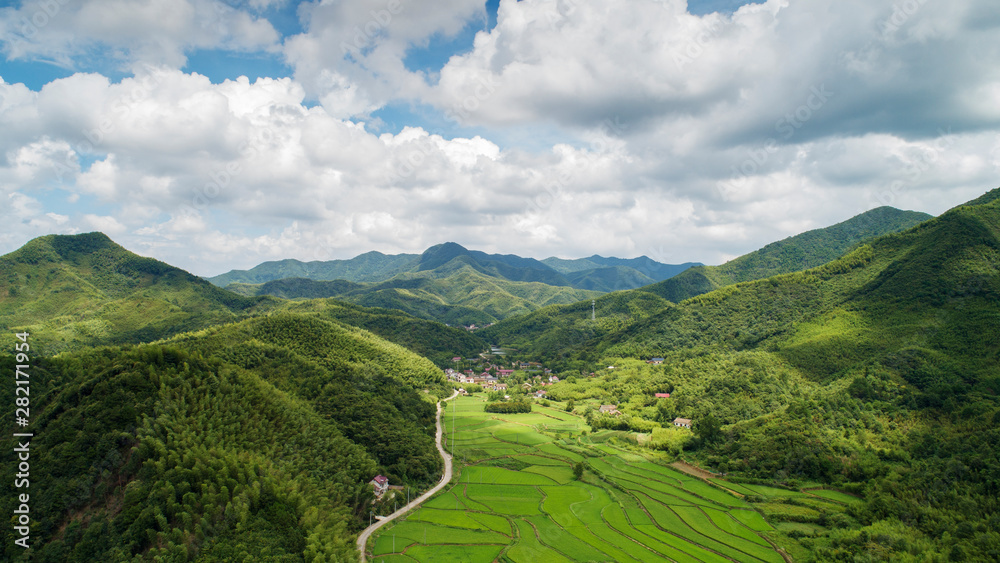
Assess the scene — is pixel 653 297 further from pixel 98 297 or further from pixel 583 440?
pixel 98 297

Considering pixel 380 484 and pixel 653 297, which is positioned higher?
pixel 653 297

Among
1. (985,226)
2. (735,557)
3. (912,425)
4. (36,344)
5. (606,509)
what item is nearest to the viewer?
(735,557)

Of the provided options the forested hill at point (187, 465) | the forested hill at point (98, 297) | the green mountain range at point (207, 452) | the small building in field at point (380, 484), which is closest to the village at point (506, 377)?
the green mountain range at point (207, 452)

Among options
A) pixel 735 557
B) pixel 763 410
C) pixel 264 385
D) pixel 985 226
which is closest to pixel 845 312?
pixel 985 226

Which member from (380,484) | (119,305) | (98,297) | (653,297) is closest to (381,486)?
(380,484)

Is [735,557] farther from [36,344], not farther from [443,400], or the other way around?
[36,344]

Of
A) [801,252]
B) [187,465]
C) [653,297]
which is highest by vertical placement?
[801,252]

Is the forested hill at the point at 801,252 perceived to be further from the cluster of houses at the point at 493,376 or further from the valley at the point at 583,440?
the cluster of houses at the point at 493,376
